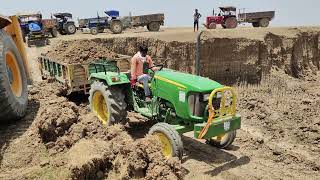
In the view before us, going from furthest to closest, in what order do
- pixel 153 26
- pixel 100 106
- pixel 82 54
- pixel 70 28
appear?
pixel 153 26
pixel 70 28
pixel 82 54
pixel 100 106

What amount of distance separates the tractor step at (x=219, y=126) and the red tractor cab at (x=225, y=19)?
19789mm

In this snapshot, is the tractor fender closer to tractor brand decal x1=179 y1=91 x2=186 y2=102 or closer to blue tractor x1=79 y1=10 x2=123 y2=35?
tractor brand decal x1=179 y1=91 x2=186 y2=102

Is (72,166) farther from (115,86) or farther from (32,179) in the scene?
(115,86)

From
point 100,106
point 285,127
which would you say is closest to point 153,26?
point 285,127

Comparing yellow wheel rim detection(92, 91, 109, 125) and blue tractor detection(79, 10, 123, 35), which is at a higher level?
blue tractor detection(79, 10, 123, 35)

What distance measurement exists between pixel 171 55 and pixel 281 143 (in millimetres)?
9523

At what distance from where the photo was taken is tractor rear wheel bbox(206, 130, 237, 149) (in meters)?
7.37

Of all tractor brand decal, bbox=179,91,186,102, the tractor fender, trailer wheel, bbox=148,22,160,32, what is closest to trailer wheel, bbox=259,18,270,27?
trailer wheel, bbox=148,22,160,32

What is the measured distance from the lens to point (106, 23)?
23422 millimetres

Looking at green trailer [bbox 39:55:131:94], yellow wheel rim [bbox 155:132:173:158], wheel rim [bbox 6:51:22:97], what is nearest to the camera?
yellow wheel rim [bbox 155:132:173:158]

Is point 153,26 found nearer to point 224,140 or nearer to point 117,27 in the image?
point 117,27

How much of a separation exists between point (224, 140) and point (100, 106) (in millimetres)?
3025

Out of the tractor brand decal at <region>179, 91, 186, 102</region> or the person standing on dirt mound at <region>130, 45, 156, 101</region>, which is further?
the person standing on dirt mound at <region>130, 45, 156, 101</region>

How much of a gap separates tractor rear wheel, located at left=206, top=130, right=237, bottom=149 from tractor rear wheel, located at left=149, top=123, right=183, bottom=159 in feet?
4.36
